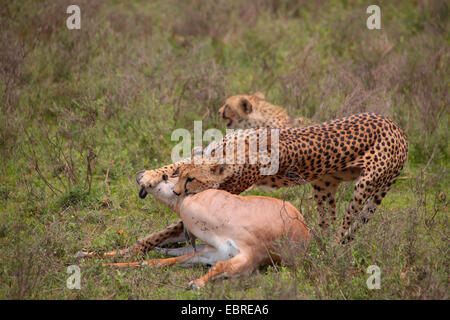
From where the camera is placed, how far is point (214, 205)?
152 inches

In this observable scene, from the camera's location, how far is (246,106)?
5816 mm

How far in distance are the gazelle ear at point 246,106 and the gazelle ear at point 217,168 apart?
5.86 ft

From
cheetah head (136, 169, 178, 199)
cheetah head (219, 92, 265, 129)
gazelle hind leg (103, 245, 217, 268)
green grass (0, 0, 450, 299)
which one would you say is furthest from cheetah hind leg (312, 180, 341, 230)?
cheetah head (219, 92, 265, 129)

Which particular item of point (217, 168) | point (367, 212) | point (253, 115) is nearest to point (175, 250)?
point (217, 168)

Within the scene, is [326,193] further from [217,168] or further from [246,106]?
[246,106]

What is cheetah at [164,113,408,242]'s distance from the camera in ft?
13.4

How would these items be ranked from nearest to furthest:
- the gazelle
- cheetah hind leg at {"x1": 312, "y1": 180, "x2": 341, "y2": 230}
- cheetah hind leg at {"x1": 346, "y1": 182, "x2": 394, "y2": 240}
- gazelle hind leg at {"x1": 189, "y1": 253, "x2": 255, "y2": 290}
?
gazelle hind leg at {"x1": 189, "y1": 253, "x2": 255, "y2": 290} < the gazelle < cheetah hind leg at {"x1": 346, "y1": 182, "x2": 394, "y2": 240} < cheetah hind leg at {"x1": 312, "y1": 180, "x2": 341, "y2": 230}

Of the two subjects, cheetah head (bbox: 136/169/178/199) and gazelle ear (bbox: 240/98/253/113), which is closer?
cheetah head (bbox: 136/169/178/199)

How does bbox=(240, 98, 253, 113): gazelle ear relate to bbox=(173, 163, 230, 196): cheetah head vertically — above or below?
above

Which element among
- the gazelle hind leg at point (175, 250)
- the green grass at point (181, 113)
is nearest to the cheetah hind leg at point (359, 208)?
the green grass at point (181, 113)

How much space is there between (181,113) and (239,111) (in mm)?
804

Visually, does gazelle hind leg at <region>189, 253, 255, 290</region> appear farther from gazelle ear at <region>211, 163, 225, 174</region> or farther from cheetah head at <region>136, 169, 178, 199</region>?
cheetah head at <region>136, 169, 178, 199</region>

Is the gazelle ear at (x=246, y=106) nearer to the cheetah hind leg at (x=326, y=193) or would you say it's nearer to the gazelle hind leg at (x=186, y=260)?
the cheetah hind leg at (x=326, y=193)

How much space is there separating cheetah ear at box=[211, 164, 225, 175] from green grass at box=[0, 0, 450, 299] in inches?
24.2
